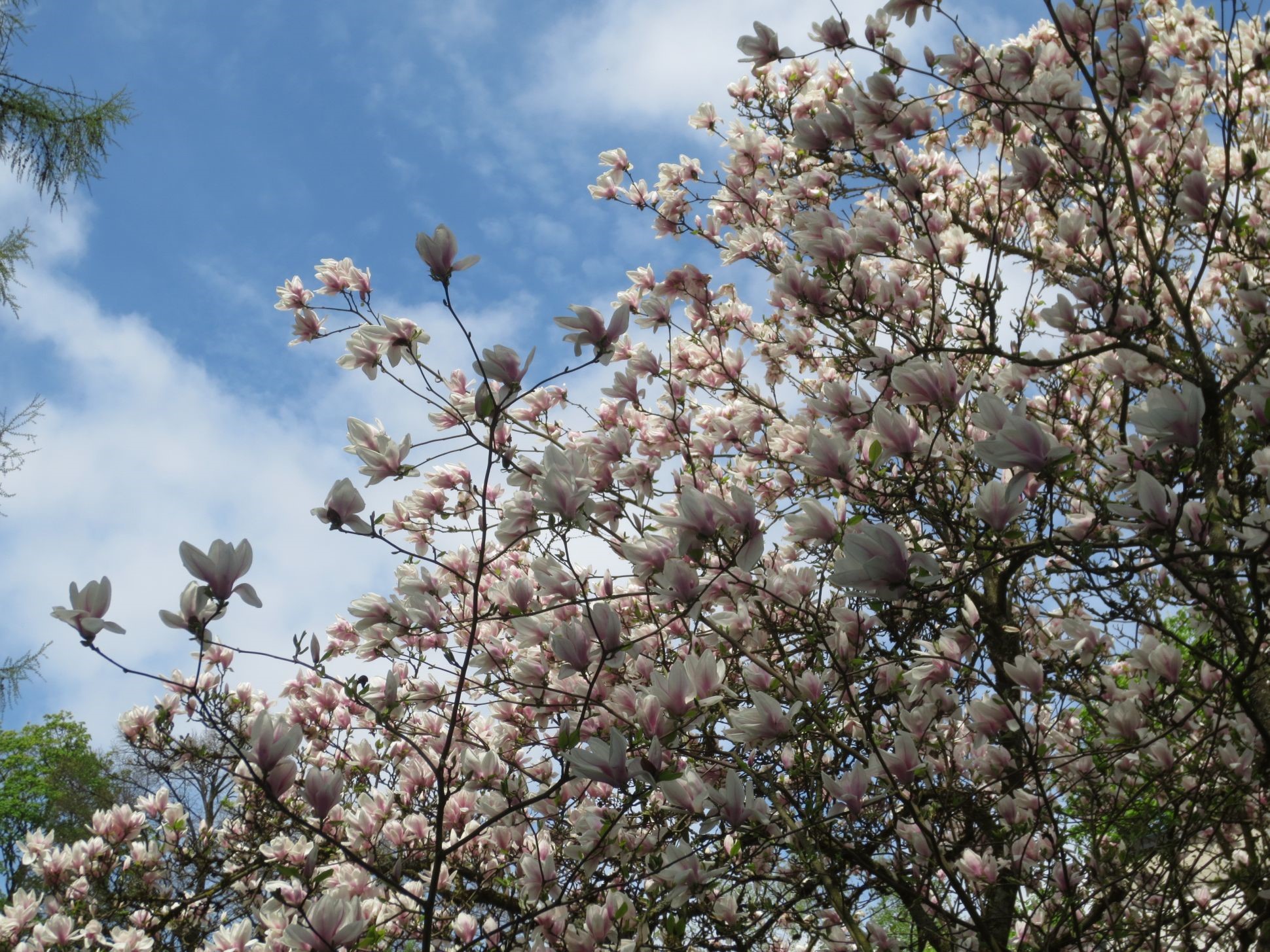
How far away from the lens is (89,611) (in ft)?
4.86

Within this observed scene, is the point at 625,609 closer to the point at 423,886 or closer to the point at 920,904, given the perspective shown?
the point at 423,886

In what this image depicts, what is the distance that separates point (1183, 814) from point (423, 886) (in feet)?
7.97

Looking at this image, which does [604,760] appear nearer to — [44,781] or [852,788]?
[852,788]

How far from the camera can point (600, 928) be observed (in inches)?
77.2

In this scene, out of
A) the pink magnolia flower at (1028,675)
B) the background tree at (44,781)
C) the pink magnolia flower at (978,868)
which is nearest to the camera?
the pink magnolia flower at (1028,675)

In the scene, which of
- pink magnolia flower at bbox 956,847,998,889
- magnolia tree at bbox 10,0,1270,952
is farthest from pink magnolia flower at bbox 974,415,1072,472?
pink magnolia flower at bbox 956,847,998,889

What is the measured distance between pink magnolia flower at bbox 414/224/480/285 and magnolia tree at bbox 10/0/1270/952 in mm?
10

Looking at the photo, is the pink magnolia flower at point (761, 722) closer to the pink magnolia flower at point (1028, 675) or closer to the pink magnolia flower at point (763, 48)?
the pink magnolia flower at point (1028, 675)

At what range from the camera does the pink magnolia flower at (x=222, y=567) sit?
4.76ft

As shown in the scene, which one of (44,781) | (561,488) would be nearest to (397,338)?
(561,488)

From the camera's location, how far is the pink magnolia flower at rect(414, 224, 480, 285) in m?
1.75

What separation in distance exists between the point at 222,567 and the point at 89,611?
262 mm

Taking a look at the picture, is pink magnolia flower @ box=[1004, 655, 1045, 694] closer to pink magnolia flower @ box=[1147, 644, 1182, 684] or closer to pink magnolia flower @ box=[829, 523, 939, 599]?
pink magnolia flower @ box=[1147, 644, 1182, 684]

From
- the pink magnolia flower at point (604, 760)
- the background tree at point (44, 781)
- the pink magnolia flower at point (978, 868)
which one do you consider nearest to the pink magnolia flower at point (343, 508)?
the pink magnolia flower at point (604, 760)
